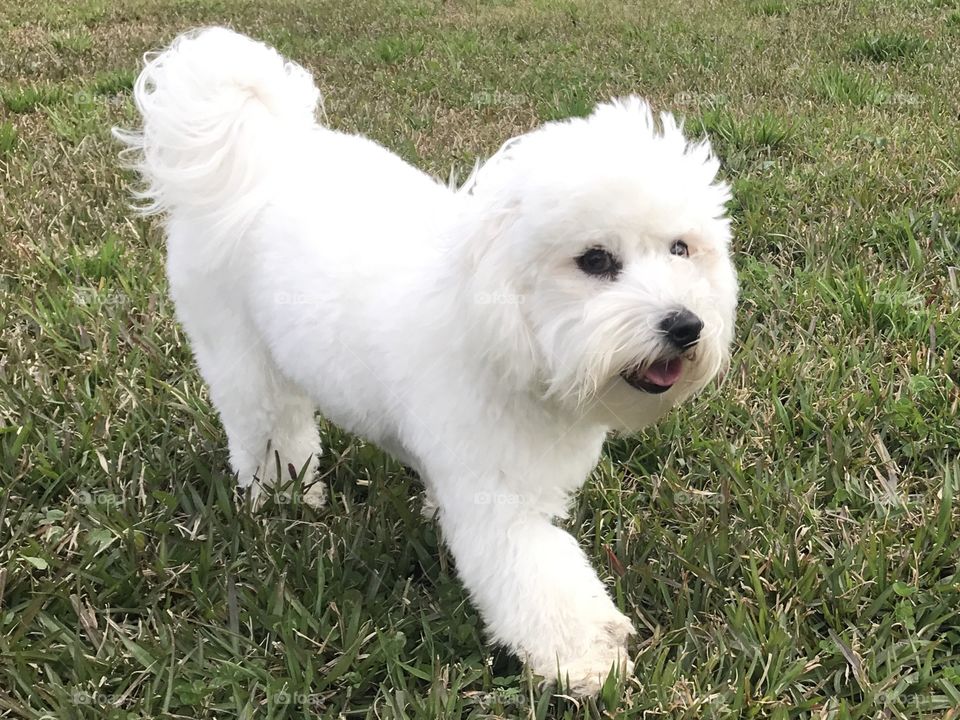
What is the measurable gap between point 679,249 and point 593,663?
978 mm

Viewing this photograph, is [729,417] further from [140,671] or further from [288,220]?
[140,671]

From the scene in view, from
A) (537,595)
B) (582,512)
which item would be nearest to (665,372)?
(537,595)

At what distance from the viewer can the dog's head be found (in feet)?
5.49

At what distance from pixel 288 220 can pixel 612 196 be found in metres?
1.05

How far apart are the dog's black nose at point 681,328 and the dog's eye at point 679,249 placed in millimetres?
218

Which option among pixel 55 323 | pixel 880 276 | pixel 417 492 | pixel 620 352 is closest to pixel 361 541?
pixel 417 492

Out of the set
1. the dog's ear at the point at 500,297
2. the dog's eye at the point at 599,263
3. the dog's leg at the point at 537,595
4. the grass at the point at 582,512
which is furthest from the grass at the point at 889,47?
the dog's leg at the point at 537,595

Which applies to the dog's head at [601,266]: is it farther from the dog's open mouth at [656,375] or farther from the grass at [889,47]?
the grass at [889,47]

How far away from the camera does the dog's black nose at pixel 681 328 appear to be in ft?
5.47

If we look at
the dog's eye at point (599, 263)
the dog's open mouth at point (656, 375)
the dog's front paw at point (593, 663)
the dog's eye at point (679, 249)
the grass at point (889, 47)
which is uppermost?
the dog's eye at point (679, 249)

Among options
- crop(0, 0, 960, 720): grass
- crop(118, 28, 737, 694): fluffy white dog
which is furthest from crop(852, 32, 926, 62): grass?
crop(118, 28, 737, 694): fluffy white dog

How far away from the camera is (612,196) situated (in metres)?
1.67

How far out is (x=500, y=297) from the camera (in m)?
1.73

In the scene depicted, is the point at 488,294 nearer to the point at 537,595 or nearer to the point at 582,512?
the point at 537,595
